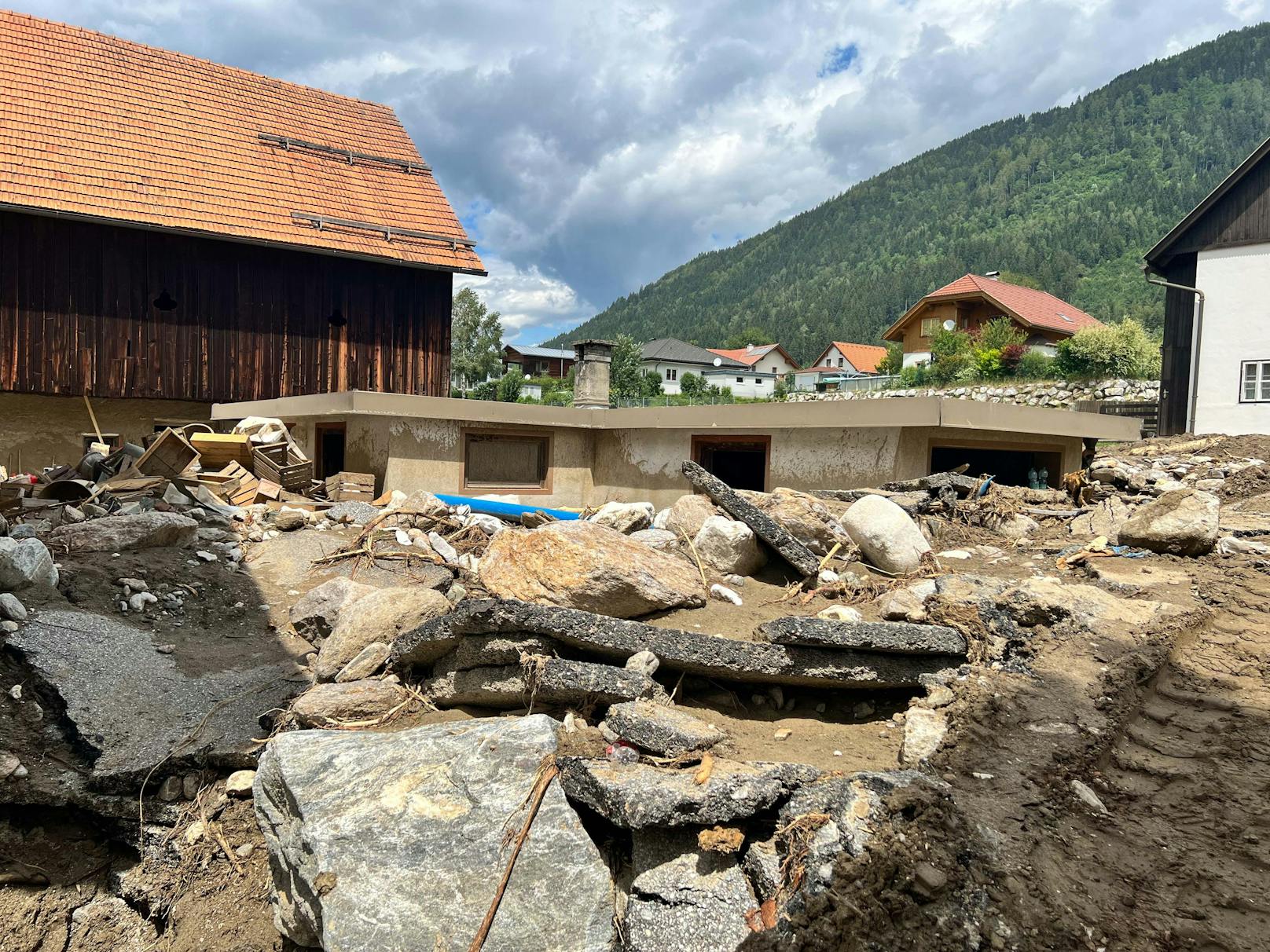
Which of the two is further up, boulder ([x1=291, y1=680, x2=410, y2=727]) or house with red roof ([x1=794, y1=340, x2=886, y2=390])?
house with red roof ([x1=794, y1=340, x2=886, y2=390])

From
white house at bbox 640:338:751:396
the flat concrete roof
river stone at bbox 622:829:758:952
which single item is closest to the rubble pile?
river stone at bbox 622:829:758:952

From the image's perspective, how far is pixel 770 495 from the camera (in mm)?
7242

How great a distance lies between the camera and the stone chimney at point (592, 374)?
13.6m

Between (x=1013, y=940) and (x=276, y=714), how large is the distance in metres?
4.29

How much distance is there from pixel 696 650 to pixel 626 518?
139 inches

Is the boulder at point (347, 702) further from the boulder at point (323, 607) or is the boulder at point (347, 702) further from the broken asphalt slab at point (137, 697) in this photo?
the boulder at point (323, 607)

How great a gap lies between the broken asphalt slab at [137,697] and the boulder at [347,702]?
1.32ft

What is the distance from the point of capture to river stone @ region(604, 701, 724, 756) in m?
3.92

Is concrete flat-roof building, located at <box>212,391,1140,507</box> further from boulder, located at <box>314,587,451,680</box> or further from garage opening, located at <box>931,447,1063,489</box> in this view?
boulder, located at <box>314,587,451,680</box>

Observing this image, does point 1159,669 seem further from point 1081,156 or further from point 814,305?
point 1081,156

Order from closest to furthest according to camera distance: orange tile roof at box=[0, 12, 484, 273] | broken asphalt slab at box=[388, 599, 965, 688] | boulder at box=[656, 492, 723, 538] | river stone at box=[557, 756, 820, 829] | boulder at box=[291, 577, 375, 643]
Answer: river stone at box=[557, 756, 820, 829]
broken asphalt slab at box=[388, 599, 965, 688]
boulder at box=[291, 577, 375, 643]
boulder at box=[656, 492, 723, 538]
orange tile roof at box=[0, 12, 484, 273]

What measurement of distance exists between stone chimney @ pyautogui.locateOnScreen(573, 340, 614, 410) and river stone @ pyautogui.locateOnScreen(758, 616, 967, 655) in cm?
918


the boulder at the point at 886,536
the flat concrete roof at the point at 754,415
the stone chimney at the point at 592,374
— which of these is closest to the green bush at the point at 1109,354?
the flat concrete roof at the point at 754,415

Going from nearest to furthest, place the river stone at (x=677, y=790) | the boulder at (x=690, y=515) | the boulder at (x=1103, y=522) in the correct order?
the river stone at (x=677, y=790) < the boulder at (x=690, y=515) < the boulder at (x=1103, y=522)
